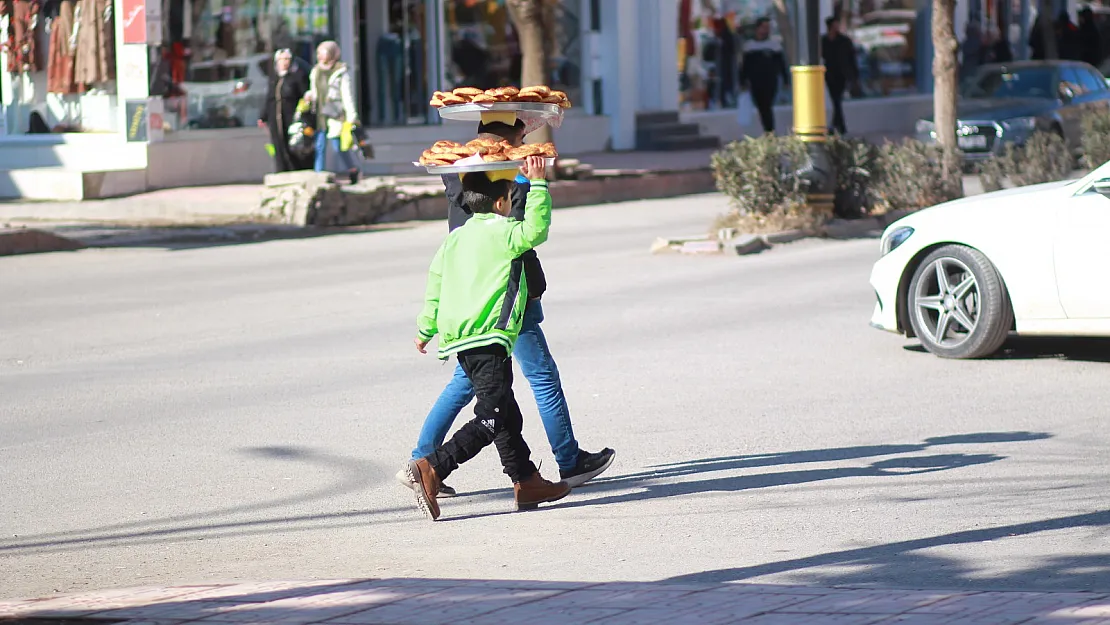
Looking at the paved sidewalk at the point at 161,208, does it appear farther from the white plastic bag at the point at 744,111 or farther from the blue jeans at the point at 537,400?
the blue jeans at the point at 537,400

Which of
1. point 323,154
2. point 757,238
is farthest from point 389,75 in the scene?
point 757,238

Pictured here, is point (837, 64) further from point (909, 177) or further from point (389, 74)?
point (909, 177)

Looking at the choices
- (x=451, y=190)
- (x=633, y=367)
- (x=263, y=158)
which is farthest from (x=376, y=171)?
(x=451, y=190)

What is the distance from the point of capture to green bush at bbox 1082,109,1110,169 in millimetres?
19953

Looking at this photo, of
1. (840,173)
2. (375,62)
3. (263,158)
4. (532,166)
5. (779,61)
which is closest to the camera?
(532,166)

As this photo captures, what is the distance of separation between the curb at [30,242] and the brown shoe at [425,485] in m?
11.5

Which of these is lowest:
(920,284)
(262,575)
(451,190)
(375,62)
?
(262,575)

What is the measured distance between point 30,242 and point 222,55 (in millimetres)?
7724

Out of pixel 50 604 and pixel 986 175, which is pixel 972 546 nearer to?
pixel 50 604

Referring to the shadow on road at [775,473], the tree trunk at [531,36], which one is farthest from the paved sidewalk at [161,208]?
the shadow on road at [775,473]

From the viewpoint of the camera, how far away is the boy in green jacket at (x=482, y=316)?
6500 mm

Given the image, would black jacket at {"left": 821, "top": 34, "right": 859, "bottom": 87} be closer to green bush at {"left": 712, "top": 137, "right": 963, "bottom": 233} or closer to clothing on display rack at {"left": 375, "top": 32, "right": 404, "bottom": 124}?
clothing on display rack at {"left": 375, "top": 32, "right": 404, "bottom": 124}

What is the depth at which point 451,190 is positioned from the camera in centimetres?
687

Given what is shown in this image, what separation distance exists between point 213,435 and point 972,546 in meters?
3.98
